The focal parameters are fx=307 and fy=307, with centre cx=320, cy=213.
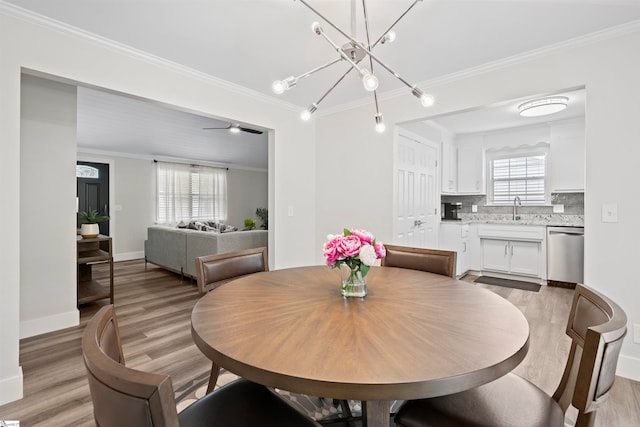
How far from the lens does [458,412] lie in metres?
1.00

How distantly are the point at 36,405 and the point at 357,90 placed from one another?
3490mm

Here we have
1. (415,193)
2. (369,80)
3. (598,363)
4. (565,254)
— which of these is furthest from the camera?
(565,254)

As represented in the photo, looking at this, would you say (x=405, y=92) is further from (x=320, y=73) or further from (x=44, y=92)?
(x=44, y=92)

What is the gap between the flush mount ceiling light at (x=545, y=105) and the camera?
135 inches

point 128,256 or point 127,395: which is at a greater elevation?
point 127,395

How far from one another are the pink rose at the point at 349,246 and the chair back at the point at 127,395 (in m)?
0.87

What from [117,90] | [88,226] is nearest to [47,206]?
[88,226]

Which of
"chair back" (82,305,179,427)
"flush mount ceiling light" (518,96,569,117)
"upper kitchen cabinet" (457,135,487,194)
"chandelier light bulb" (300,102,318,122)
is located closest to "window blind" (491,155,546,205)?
"upper kitchen cabinet" (457,135,487,194)

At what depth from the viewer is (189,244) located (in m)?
4.64

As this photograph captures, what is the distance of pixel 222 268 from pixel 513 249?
4629 millimetres

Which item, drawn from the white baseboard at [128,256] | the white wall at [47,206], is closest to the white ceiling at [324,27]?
the white wall at [47,206]

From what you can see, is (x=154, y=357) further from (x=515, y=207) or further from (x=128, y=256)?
(x=515, y=207)

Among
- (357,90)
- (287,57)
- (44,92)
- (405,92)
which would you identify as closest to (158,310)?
(44,92)

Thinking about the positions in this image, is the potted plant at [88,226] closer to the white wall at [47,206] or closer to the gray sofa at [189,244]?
the white wall at [47,206]
